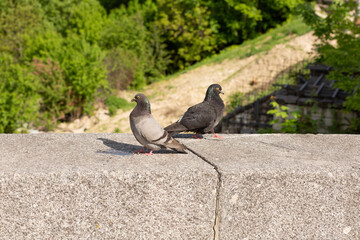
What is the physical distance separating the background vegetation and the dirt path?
1.31 metres

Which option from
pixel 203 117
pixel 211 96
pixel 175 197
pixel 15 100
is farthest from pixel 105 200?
pixel 15 100

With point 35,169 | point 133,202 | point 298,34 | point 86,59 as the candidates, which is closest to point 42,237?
point 35,169

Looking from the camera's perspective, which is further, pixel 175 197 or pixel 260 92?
pixel 260 92

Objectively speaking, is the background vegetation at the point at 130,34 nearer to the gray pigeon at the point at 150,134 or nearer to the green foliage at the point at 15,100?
the green foliage at the point at 15,100

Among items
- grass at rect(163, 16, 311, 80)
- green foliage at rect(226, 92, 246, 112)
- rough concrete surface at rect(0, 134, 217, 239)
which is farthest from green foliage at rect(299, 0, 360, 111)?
grass at rect(163, 16, 311, 80)

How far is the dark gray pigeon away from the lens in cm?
324

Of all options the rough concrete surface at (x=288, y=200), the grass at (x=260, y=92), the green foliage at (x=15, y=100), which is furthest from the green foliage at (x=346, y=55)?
the green foliage at (x=15, y=100)

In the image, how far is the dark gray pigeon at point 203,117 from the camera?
127 inches

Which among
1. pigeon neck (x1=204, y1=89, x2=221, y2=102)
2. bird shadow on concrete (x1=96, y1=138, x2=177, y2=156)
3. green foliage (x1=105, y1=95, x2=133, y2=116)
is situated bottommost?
green foliage (x1=105, y1=95, x2=133, y2=116)

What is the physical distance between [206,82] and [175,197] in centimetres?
2287

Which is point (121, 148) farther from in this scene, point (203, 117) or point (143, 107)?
point (203, 117)

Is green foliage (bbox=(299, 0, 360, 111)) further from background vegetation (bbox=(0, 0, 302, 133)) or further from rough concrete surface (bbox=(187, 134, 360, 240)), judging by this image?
background vegetation (bbox=(0, 0, 302, 133))

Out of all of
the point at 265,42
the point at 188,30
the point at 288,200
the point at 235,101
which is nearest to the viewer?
the point at 288,200

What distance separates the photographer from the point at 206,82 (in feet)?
81.1
